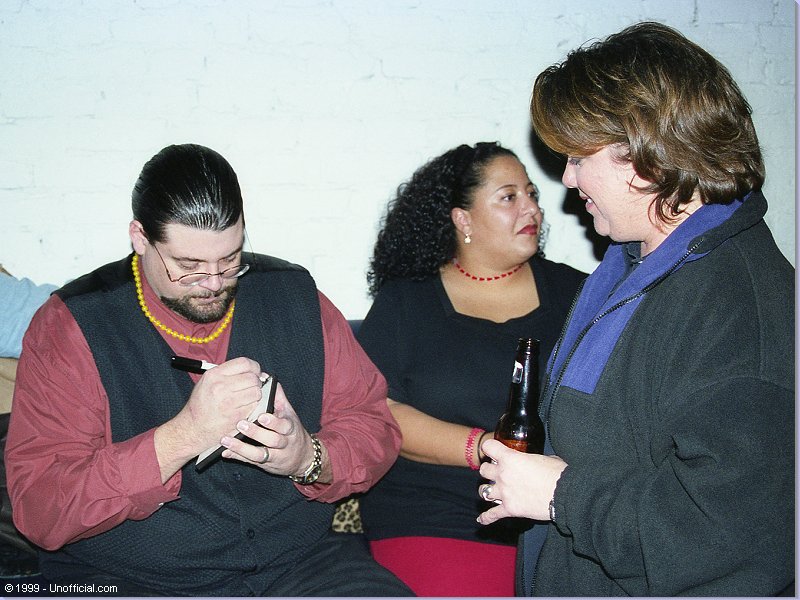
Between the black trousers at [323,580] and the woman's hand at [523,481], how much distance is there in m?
0.49

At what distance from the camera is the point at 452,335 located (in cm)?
224

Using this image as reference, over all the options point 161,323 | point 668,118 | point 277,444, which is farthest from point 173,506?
point 668,118

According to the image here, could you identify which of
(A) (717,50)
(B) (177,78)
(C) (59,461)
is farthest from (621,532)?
(A) (717,50)

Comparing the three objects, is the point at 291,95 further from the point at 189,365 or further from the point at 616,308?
the point at 616,308

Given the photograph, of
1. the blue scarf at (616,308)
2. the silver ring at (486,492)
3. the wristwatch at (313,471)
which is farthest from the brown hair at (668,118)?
the wristwatch at (313,471)

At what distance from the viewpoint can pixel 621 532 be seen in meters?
1.26

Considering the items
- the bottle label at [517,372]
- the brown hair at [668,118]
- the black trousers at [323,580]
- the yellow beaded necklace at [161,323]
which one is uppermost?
the brown hair at [668,118]

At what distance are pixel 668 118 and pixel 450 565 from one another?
4.22 feet

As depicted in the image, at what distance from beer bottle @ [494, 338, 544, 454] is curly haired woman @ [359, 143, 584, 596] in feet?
1.47

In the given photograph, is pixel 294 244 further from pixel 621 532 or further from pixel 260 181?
A: pixel 621 532

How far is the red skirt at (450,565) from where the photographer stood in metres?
1.98

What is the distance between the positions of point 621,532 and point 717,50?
207cm

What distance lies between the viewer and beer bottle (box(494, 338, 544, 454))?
159 centimetres

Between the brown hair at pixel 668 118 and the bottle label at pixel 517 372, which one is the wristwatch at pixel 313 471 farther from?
the brown hair at pixel 668 118
